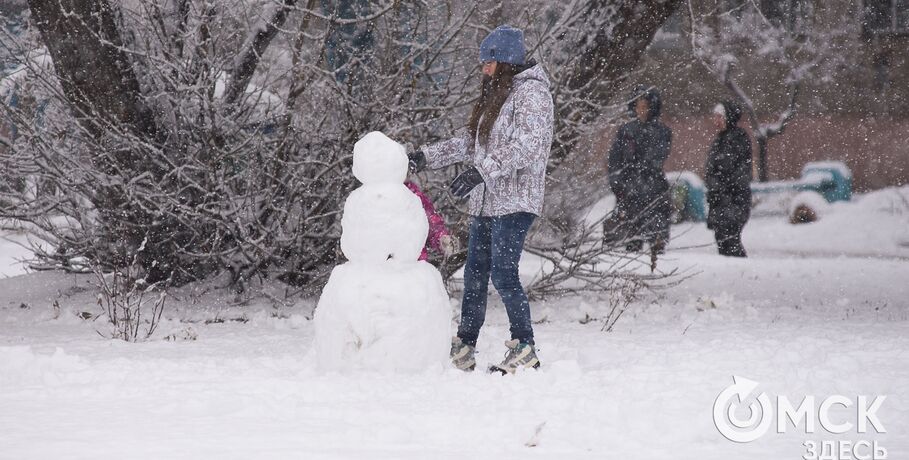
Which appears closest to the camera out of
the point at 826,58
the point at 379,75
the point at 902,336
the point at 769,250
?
the point at 902,336

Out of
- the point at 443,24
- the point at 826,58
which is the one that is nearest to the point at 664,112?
the point at 826,58

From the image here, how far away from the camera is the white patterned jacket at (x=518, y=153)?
5465 millimetres

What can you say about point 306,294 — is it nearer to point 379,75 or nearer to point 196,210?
point 196,210

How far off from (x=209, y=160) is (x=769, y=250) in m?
12.4

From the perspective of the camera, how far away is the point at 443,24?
314 inches

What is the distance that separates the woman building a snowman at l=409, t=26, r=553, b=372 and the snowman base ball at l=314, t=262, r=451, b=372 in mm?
482

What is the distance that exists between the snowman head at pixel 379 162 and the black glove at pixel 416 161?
0.26 metres

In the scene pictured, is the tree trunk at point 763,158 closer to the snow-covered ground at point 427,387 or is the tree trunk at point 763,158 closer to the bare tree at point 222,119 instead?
the snow-covered ground at point 427,387

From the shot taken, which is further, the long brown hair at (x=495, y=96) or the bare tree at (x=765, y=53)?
the bare tree at (x=765, y=53)

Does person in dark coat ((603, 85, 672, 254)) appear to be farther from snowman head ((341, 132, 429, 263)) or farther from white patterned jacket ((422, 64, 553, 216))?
Answer: snowman head ((341, 132, 429, 263))

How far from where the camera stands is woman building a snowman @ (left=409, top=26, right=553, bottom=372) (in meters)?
5.52

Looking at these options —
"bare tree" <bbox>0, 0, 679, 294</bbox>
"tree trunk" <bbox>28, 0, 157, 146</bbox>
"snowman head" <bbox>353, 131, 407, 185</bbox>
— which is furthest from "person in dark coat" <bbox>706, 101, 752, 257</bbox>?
"snowman head" <bbox>353, 131, 407, 185</bbox>

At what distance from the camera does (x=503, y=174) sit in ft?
18.0

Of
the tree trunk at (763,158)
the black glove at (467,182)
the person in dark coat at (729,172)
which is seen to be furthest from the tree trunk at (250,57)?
the tree trunk at (763,158)
